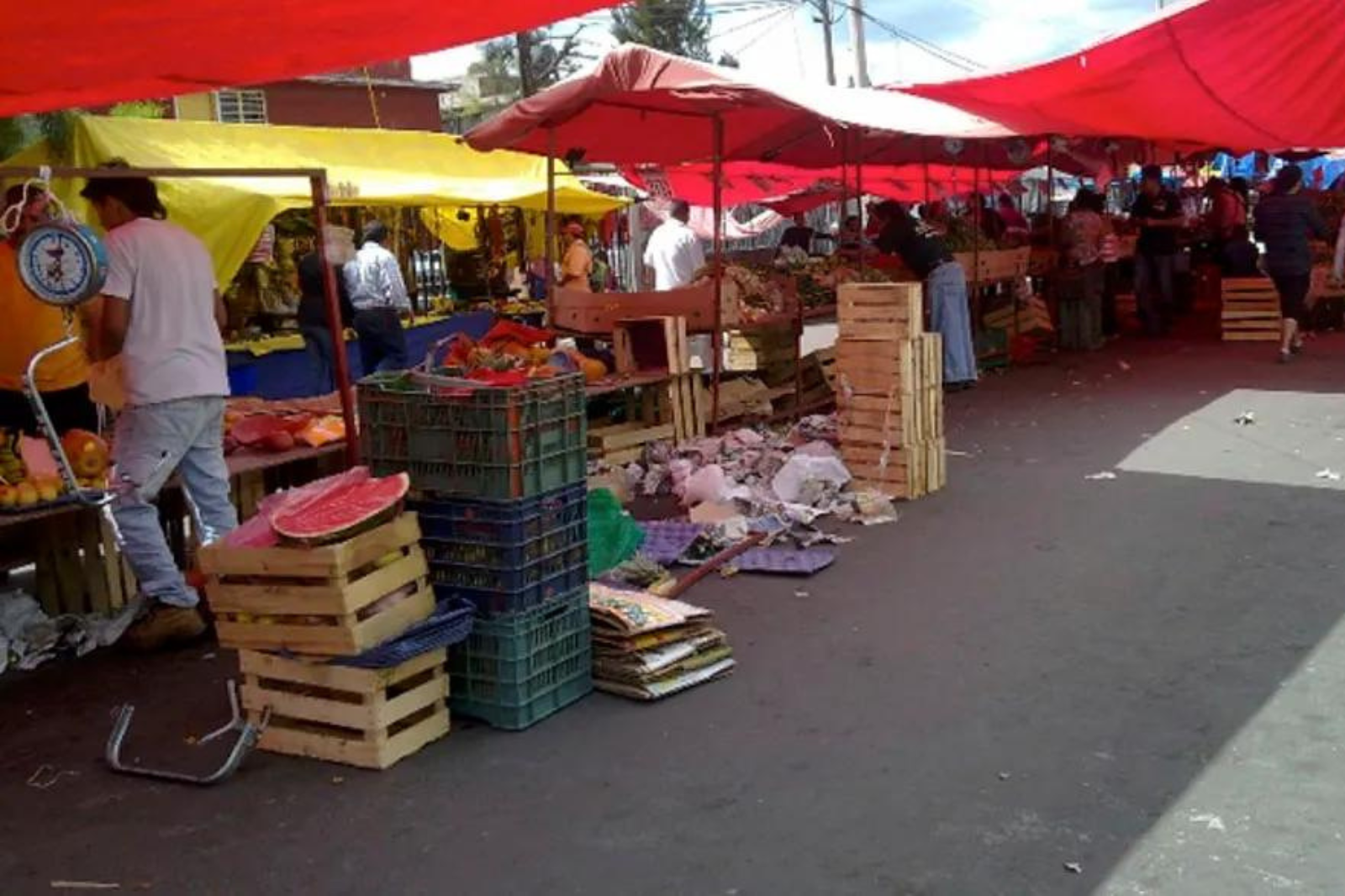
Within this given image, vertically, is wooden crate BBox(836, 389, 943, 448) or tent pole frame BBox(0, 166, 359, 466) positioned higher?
tent pole frame BBox(0, 166, 359, 466)

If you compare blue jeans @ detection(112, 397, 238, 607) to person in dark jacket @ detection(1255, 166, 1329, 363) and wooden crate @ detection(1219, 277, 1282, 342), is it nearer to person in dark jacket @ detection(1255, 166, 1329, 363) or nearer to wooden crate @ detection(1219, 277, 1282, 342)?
person in dark jacket @ detection(1255, 166, 1329, 363)

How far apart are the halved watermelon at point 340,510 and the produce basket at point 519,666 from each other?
601 millimetres

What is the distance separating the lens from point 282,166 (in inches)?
496

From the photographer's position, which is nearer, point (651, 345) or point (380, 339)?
point (651, 345)

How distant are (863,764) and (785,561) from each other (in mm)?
2653

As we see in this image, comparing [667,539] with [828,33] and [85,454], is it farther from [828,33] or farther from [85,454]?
[828,33]

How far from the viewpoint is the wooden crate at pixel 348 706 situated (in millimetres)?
4574

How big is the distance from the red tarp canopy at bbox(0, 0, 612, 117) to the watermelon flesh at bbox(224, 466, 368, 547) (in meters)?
1.85

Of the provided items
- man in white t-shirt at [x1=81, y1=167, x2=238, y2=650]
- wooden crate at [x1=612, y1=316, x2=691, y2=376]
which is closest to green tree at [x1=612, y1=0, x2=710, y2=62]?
wooden crate at [x1=612, y1=316, x2=691, y2=376]

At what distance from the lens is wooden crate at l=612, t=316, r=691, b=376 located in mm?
9891

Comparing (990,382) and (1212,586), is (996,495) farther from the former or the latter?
(990,382)

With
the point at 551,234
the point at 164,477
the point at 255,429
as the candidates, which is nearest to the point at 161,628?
the point at 164,477

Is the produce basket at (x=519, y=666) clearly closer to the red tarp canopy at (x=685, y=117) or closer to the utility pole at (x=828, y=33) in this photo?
the red tarp canopy at (x=685, y=117)

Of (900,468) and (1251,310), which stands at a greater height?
(1251,310)
